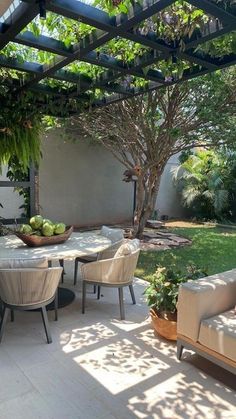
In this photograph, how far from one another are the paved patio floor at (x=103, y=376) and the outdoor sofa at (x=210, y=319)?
9.2 inches

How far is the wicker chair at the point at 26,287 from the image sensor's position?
9.24 feet

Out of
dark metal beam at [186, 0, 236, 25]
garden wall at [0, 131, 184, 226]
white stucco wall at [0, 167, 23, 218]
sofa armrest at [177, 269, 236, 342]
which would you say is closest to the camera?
dark metal beam at [186, 0, 236, 25]

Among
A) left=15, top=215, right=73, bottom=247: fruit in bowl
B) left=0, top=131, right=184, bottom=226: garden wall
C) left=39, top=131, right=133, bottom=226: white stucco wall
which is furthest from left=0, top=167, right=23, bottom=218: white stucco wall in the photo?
left=15, top=215, right=73, bottom=247: fruit in bowl

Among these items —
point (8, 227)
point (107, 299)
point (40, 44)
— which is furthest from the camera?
point (8, 227)

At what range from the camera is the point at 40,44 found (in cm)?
259

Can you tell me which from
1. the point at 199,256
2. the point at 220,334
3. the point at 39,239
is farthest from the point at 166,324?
the point at 199,256

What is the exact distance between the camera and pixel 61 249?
3383mm

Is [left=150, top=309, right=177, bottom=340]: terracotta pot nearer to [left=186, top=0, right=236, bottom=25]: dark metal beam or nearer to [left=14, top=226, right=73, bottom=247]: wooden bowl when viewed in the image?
[left=14, top=226, right=73, bottom=247]: wooden bowl

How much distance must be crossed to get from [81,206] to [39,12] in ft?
28.0

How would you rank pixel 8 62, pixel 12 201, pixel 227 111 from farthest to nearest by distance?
pixel 12 201, pixel 227 111, pixel 8 62

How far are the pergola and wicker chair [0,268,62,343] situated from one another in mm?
1986

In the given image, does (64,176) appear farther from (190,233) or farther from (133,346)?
(133,346)

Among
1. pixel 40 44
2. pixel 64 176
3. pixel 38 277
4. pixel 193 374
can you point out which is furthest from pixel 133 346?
pixel 64 176

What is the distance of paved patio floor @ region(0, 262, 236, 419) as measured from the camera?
85.8 inches
